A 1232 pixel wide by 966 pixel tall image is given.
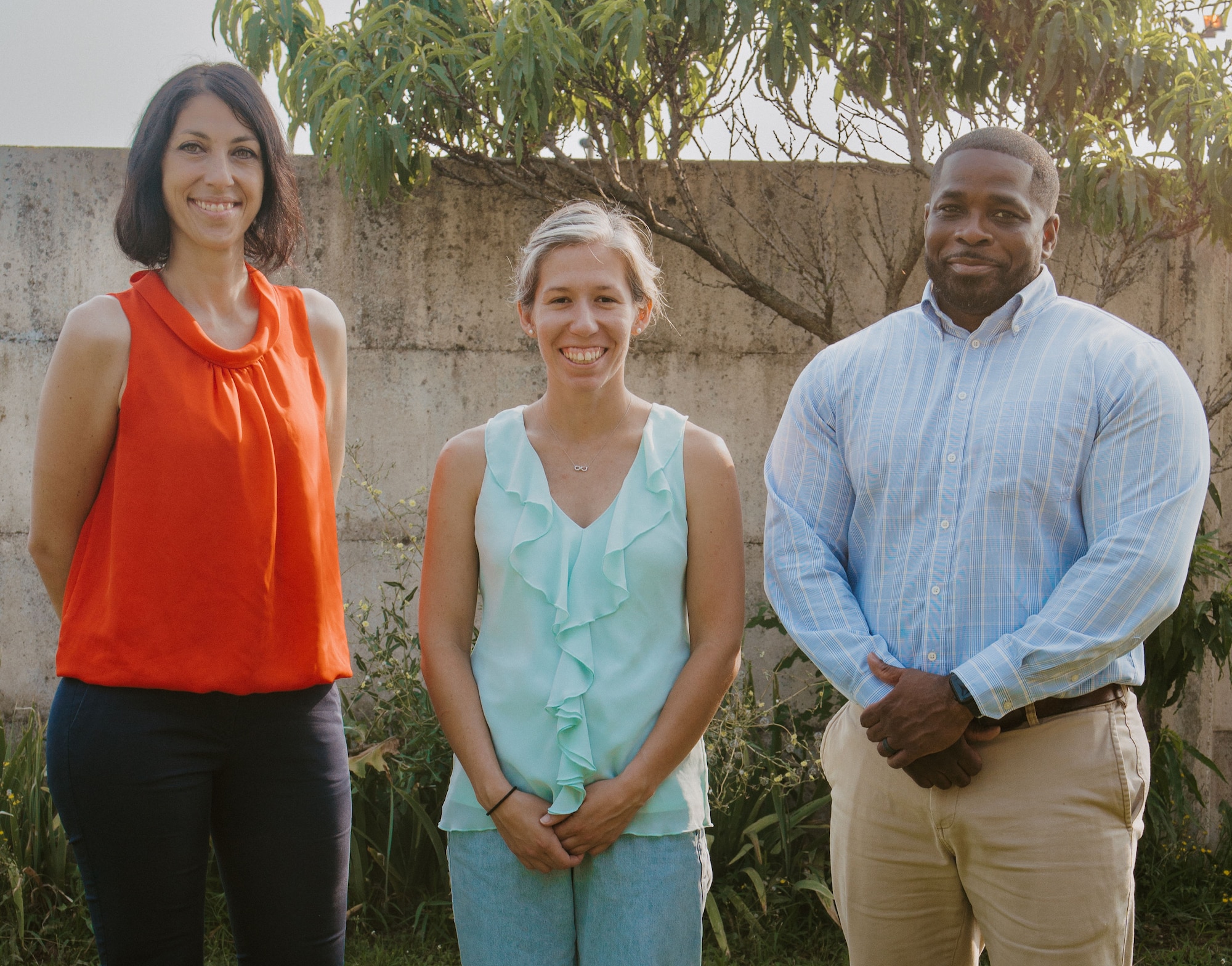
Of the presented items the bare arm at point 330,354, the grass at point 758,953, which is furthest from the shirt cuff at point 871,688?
the grass at point 758,953

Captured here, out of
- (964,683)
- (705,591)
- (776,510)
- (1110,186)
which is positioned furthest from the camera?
(1110,186)

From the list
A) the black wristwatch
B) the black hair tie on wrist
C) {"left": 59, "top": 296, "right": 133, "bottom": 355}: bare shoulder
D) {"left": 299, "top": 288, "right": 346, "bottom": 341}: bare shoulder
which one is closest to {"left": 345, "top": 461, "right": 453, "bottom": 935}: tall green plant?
{"left": 299, "top": 288, "right": 346, "bottom": 341}: bare shoulder

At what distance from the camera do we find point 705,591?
199 centimetres

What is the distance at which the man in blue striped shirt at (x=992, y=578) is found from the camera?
1861 millimetres

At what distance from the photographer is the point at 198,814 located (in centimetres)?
193

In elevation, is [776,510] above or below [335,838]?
above

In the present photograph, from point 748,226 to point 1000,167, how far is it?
91.5 inches

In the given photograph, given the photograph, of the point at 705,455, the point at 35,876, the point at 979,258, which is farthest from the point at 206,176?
the point at 35,876

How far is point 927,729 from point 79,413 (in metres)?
1.60

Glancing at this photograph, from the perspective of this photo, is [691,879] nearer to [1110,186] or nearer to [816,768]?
[816,768]

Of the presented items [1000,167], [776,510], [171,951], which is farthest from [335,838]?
[1000,167]

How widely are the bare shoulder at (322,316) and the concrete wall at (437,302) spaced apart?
194 cm

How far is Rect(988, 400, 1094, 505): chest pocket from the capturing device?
6.28 feet

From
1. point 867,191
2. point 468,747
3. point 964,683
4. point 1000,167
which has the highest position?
point 867,191
